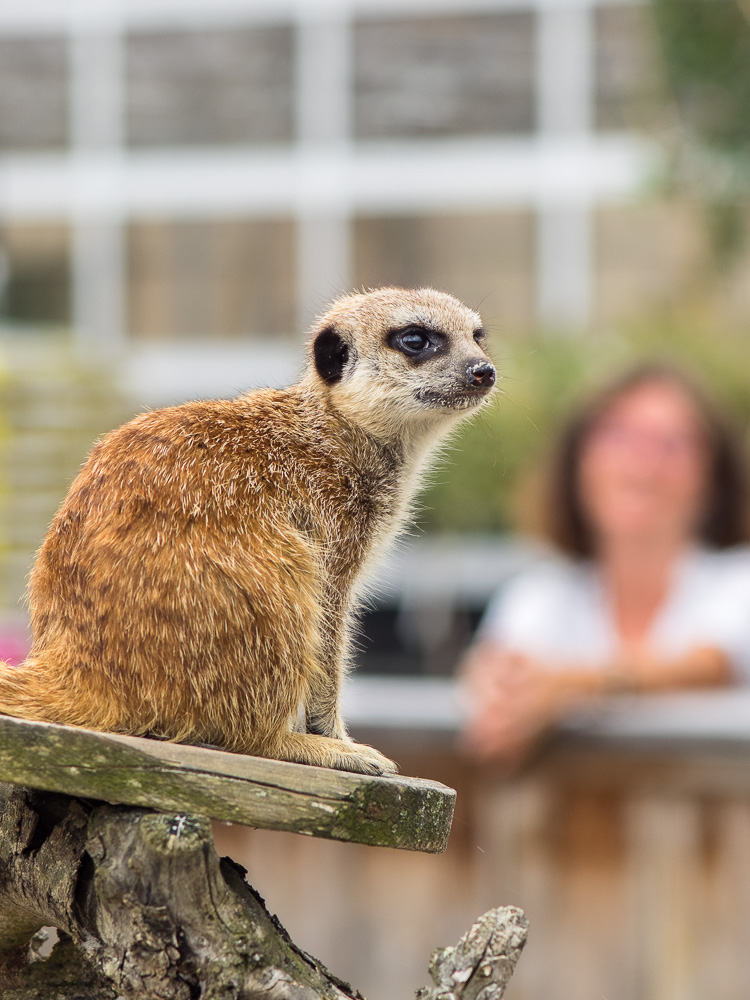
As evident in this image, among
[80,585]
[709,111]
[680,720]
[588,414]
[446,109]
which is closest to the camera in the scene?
[80,585]

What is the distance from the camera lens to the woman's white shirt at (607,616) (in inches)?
186

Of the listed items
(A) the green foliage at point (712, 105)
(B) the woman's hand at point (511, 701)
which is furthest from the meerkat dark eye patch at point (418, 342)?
(A) the green foliage at point (712, 105)

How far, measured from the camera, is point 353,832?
5.34 ft

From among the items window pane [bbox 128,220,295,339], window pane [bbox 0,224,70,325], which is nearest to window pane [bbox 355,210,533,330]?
window pane [bbox 128,220,295,339]

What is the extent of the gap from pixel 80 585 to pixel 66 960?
54cm

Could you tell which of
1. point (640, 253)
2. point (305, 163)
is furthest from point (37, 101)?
point (640, 253)

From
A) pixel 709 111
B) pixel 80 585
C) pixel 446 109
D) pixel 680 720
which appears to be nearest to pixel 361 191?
pixel 446 109

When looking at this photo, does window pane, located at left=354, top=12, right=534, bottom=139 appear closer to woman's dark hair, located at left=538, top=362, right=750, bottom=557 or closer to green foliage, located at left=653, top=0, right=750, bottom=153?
green foliage, located at left=653, top=0, right=750, bottom=153

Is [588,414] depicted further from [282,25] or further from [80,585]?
[282,25]

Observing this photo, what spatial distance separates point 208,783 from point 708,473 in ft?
12.9

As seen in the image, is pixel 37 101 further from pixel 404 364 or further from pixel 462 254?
pixel 404 364

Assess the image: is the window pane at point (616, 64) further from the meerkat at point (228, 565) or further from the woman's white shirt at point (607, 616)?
the meerkat at point (228, 565)

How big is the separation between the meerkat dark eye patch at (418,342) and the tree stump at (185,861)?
2.33 ft

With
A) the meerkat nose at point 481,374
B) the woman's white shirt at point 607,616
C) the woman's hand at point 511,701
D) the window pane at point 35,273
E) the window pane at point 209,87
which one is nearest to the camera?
the meerkat nose at point 481,374
